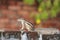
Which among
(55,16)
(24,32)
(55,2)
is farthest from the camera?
(55,16)

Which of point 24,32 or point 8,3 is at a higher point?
point 8,3

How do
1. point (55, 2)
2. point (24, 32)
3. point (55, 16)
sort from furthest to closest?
point (55, 16), point (55, 2), point (24, 32)

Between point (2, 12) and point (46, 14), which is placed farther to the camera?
point (2, 12)

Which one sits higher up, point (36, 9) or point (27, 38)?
point (36, 9)

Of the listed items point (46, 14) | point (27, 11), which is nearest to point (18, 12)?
point (27, 11)

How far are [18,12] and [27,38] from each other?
41.7 inches

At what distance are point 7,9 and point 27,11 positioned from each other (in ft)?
0.87

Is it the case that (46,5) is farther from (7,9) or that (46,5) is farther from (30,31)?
(30,31)

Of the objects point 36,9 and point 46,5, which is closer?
point 46,5

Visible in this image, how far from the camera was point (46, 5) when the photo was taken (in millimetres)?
2922

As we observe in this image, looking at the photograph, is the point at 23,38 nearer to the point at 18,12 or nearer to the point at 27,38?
the point at 27,38

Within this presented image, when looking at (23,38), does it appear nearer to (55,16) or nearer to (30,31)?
(30,31)

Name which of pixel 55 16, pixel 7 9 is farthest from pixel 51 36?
pixel 7 9

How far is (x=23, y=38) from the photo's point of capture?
7.25 ft
